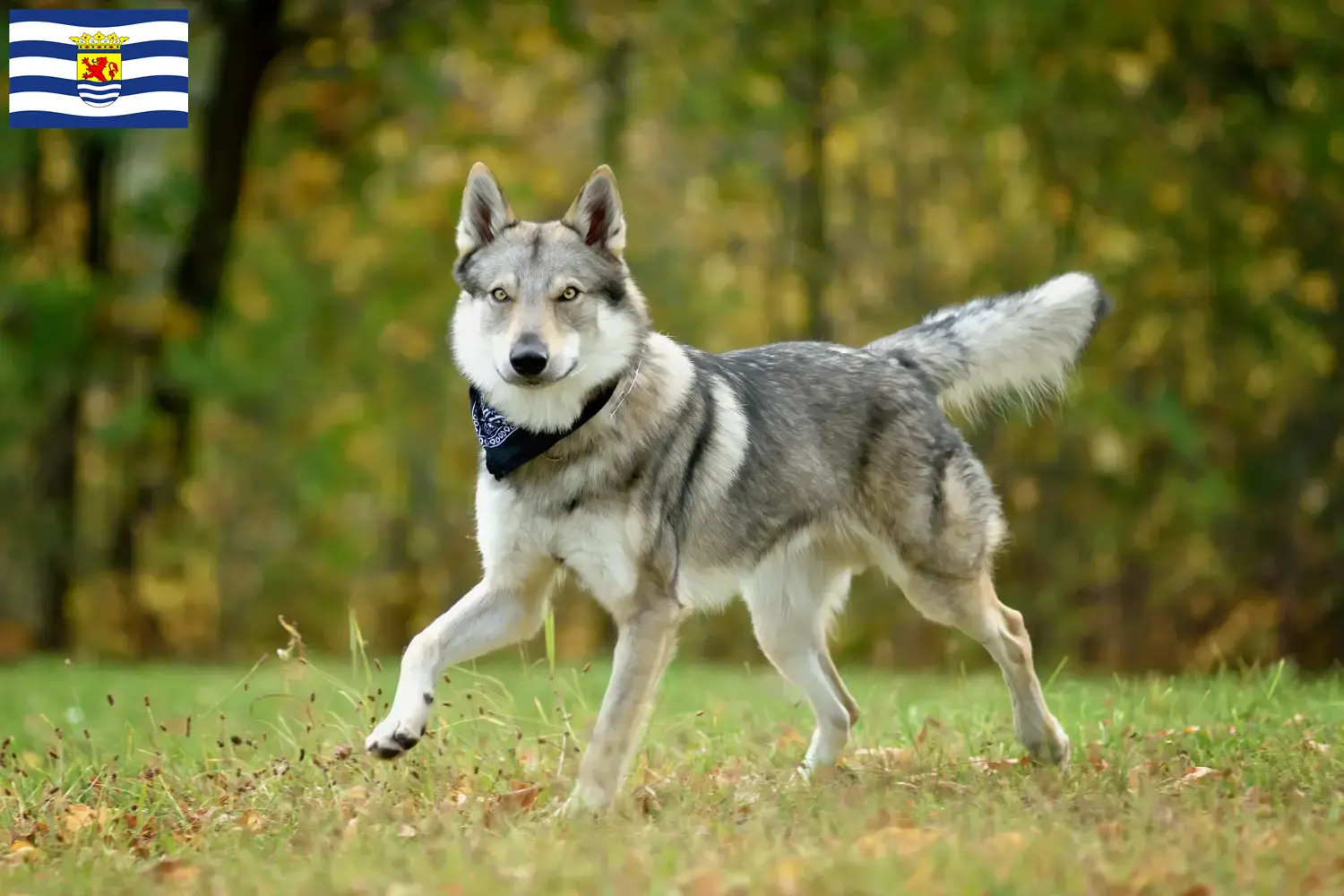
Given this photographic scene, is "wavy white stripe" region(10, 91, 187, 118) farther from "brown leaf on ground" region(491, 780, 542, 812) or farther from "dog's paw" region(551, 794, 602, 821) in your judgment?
"dog's paw" region(551, 794, 602, 821)

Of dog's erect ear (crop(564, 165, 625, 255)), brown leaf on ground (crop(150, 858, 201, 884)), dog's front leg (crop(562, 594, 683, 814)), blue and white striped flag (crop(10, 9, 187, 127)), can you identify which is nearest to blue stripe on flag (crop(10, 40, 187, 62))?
blue and white striped flag (crop(10, 9, 187, 127))

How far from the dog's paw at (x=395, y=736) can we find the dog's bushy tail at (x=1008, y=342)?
2.72 m

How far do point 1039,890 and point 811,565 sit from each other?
2.79 meters

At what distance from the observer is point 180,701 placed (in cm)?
989

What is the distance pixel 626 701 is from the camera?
524 centimetres

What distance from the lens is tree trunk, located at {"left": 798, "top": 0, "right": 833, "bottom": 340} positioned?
16.1 meters

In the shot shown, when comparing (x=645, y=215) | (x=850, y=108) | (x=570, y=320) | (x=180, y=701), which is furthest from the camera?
(x=645, y=215)

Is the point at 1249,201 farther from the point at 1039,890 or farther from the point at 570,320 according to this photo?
the point at 1039,890

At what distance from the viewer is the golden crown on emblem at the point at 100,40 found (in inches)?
410

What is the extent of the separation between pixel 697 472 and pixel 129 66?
7.10 metres

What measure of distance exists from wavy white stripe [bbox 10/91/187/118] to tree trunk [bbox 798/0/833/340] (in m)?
7.28

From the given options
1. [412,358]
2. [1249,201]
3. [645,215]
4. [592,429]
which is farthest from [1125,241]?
[592,429]

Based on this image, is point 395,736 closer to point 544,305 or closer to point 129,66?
point 544,305

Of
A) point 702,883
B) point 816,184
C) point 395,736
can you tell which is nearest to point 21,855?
point 395,736
